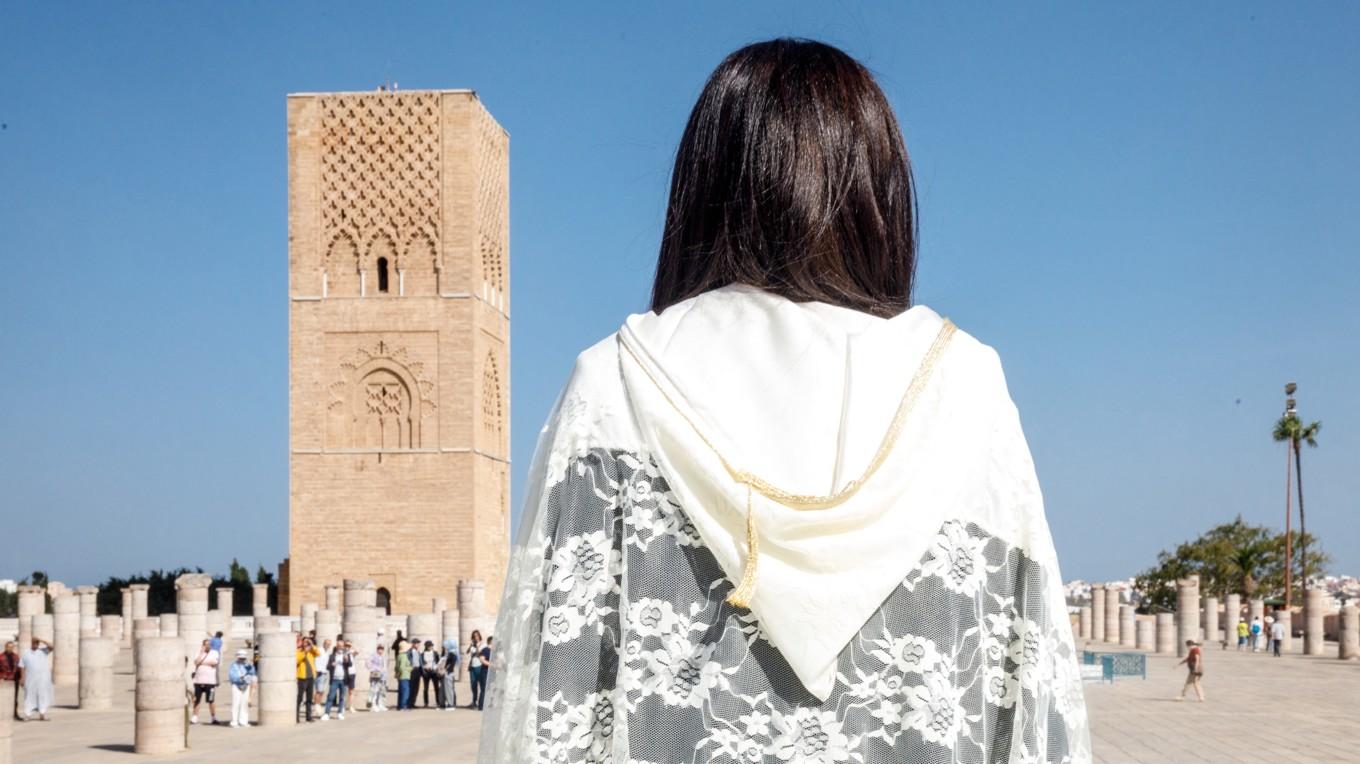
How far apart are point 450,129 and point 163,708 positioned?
2637 centimetres

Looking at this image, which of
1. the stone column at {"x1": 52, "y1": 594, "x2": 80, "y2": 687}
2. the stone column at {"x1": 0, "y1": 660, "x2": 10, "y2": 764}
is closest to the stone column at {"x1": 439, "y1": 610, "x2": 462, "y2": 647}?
the stone column at {"x1": 52, "y1": 594, "x2": 80, "y2": 687}

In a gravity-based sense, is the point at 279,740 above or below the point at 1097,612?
above

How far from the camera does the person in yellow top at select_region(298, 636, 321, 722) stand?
1711 cm

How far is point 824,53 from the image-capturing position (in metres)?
1.59

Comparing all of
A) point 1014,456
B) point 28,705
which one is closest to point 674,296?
point 1014,456

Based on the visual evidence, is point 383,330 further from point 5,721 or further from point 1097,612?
point 5,721

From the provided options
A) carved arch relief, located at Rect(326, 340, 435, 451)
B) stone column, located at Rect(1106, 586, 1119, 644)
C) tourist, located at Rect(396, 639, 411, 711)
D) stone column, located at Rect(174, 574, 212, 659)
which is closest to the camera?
tourist, located at Rect(396, 639, 411, 711)

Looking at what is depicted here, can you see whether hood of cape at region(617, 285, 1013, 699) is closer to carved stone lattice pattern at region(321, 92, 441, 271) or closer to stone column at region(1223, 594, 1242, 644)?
stone column at region(1223, 594, 1242, 644)

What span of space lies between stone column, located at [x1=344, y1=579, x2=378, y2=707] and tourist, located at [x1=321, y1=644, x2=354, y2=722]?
8.22 feet

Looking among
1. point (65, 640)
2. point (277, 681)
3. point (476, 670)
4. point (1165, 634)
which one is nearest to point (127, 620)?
point (65, 640)

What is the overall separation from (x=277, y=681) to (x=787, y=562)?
1590 cm

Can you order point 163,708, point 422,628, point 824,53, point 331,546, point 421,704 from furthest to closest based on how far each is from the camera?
point 331,546 < point 422,628 < point 421,704 < point 163,708 < point 824,53

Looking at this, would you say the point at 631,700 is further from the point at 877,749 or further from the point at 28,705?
the point at 28,705

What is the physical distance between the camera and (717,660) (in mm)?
1355
